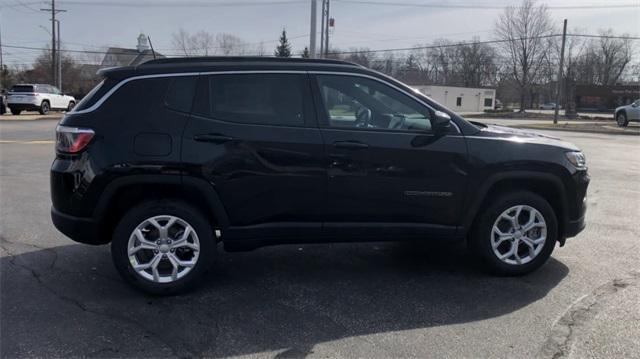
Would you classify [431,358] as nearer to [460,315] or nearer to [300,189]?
[460,315]

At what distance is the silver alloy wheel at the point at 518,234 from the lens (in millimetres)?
4883

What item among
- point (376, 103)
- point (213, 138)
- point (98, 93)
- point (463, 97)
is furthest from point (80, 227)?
point (463, 97)

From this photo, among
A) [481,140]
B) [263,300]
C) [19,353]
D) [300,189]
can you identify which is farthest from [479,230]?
[19,353]

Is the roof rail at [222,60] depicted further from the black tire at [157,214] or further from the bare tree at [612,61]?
the bare tree at [612,61]

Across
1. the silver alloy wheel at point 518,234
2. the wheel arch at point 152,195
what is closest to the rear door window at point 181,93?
the wheel arch at point 152,195

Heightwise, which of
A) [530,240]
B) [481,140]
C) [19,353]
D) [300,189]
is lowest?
[19,353]

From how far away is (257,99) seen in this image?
4520 mm

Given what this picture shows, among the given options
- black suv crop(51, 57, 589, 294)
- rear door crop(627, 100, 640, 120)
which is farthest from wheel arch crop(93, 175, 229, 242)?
rear door crop(627, 100, 640, 120)

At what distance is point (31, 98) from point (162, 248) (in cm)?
3174

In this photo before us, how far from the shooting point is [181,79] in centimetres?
447

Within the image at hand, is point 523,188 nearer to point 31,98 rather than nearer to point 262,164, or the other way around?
point 262,164

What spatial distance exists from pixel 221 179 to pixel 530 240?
2788 mm

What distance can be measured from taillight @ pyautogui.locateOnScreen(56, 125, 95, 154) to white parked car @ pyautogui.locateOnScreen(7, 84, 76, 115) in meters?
31.3

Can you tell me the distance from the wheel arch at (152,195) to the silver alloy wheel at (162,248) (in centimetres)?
23
